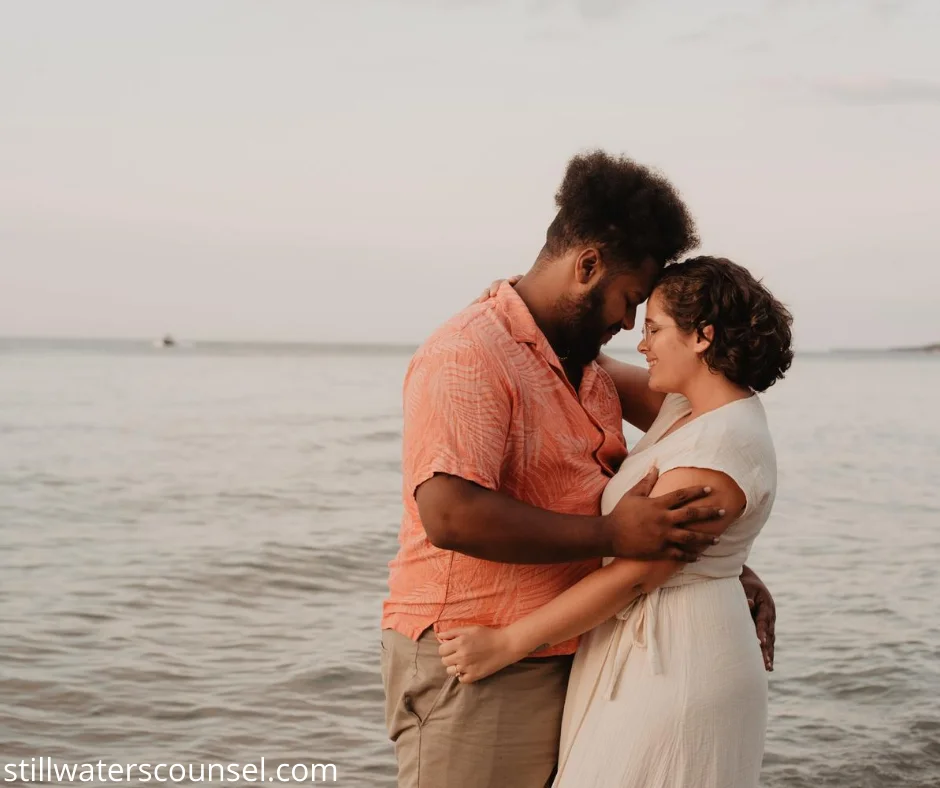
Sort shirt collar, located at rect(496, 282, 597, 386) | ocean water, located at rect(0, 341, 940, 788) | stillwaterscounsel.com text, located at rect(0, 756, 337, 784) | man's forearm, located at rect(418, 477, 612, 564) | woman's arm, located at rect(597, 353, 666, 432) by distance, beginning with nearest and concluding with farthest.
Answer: man's forearm, located at rect(418, 477, 612, 564)
shirt collar, located at rect(496, 282, 597, 386)
woman's arm, located at rect(597, 353, 666, 432)
stillwaterscounsel.com text, located at rect(0, 756, 337, 784)
ocean water, located at rect(0, 341, 940, 788)

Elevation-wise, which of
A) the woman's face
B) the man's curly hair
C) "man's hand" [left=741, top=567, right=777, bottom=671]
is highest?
the man's curly hair

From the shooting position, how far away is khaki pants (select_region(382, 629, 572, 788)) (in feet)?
8.37

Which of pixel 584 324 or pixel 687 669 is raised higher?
pixel 584 324

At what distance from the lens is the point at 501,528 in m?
2.29

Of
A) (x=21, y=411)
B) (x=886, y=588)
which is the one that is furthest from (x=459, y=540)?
(x=21, y=411)

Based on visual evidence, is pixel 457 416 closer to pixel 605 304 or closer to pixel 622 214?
pixel 605 304

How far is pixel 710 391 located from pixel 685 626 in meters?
0.55

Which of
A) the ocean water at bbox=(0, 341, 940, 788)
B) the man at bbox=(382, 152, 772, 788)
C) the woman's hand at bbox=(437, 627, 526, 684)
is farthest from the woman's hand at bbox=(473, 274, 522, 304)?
the ocean water at bbox=(0, 341, 940, 788)

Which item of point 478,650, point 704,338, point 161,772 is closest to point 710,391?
point 704,338

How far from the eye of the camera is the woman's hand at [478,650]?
8.11 ft

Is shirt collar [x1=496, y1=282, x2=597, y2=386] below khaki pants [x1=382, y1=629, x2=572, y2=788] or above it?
above

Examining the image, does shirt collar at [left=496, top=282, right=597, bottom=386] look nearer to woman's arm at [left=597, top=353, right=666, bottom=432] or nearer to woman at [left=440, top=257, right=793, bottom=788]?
woman at [left=440, top=257, right=793, bottom=788]

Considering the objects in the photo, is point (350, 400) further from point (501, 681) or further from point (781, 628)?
point (501, 681)

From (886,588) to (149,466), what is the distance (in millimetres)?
9499
